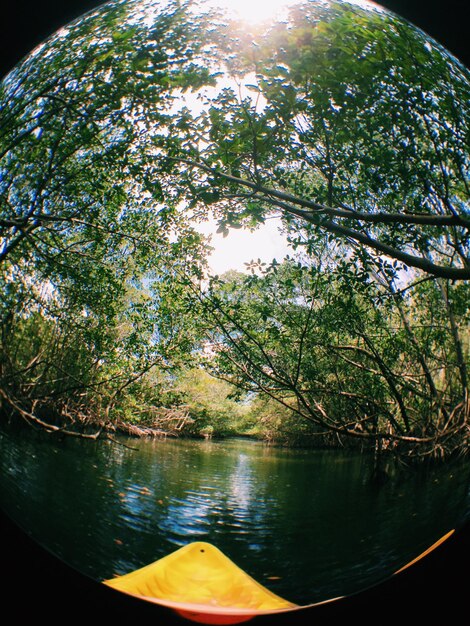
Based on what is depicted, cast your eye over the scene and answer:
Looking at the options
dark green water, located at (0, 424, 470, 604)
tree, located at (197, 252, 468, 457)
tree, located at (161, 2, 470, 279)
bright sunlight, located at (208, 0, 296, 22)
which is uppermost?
bright sunlight, located at (208, 0, 296, 22)

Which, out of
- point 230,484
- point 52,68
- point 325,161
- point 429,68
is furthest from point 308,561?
point 52,68

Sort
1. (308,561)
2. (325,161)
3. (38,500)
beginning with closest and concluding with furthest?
(308,561)
(38,500)
(325,161)

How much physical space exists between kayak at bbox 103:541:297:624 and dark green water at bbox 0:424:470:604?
5 centimetres

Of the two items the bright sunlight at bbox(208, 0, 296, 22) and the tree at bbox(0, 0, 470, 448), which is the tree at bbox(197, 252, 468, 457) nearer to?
the tree at bbox(0, 0, 470, 448)

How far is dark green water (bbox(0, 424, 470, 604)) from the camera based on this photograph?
1.45 m

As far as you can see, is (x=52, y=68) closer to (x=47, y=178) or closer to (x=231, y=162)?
(x=47, y=178)

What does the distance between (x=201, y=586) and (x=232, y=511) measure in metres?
0.44

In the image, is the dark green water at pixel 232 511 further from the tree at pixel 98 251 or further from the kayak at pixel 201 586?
the tree at pixel 98 251

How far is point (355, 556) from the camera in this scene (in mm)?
1520

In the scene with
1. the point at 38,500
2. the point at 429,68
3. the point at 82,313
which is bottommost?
the point at 38,500

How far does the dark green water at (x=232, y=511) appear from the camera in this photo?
1451mm

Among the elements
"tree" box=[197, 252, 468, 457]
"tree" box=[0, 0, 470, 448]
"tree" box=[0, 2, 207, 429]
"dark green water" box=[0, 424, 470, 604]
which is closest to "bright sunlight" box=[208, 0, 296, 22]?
"tree" box=[0, 0, 470, 448]

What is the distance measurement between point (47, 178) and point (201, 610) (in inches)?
87.7

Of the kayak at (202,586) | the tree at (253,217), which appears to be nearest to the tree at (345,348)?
the tree at (253,217)
